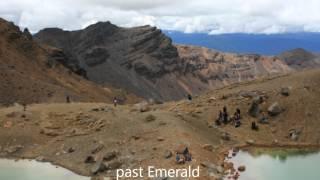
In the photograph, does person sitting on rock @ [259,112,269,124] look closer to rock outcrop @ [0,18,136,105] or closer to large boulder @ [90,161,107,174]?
large boulder @ [90,161,107,174]

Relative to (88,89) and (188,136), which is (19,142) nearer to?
(188,136)

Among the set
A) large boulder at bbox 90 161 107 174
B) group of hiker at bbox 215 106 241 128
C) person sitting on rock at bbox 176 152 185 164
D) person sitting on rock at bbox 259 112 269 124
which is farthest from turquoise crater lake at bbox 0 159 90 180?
person sitting on rock at bbox 259 112 269 124

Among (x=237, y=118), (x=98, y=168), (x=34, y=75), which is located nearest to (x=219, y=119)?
(x=237, y=118)

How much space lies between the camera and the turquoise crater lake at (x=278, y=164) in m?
52.9

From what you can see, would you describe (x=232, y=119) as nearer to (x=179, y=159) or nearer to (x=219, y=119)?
(x=219, y=119)

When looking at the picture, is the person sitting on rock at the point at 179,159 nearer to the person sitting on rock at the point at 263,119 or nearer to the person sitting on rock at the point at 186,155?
the person sitting on rock at the point at 186,155

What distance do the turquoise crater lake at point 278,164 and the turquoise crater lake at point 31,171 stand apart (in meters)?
15.0

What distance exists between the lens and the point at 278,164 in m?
58.5

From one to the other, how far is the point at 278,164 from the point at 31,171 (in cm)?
2373

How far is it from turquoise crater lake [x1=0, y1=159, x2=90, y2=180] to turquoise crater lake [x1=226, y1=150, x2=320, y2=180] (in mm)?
15010

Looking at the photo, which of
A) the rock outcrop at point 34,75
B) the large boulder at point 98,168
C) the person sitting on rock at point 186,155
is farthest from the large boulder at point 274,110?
the rock outcrop at point 34,75

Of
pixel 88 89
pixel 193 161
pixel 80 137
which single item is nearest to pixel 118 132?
pixel 80 137

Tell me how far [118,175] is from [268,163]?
50.7 feet

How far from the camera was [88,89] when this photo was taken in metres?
141
